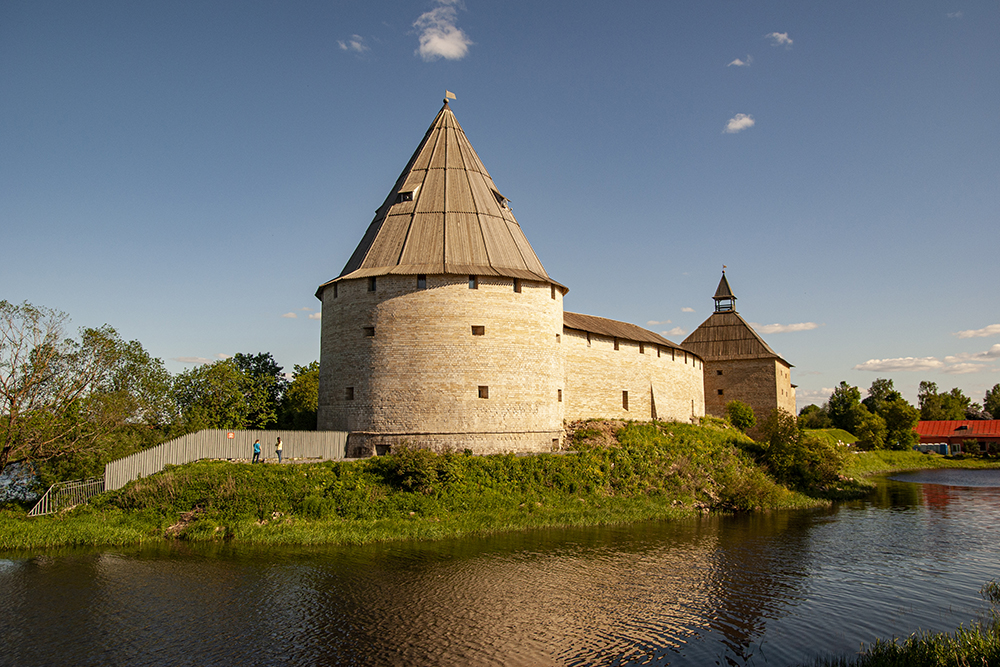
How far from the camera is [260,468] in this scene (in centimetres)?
1812

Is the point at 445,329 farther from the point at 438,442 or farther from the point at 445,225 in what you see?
the point at 445,225

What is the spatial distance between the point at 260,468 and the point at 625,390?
16.0 meters

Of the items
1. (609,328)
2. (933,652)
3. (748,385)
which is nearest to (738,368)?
(748,385)

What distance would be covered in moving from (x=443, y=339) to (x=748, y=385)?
84.2ft

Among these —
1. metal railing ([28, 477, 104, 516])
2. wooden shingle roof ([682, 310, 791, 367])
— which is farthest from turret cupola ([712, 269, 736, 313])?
metal railing ([28, 477, 104, 516])

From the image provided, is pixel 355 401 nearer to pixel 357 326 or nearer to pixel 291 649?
pixel 357 326

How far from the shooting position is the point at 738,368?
1577 inches

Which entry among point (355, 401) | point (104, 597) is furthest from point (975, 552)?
point (104, 597)

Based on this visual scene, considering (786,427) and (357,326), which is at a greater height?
(357,326)

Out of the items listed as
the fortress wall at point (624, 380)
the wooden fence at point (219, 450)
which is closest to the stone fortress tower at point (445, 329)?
the fortress wall at point (624, 380)

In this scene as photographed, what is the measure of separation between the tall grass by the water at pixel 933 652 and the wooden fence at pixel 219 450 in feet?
50.5

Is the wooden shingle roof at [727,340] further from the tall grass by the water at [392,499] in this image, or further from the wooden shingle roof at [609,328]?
the tall grass by the water at [392,499]

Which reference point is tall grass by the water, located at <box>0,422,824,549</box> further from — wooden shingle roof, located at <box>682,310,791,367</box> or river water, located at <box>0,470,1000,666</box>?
wooden shingle roof, located at <box>682,310,791,367</box>

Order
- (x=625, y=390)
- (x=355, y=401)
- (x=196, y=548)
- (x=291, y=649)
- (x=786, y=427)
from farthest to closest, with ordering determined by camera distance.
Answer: (x=625, y=390), (x=786, y=427), (x=355, y=401), (x=196, y=548), (x=291, y=649)
